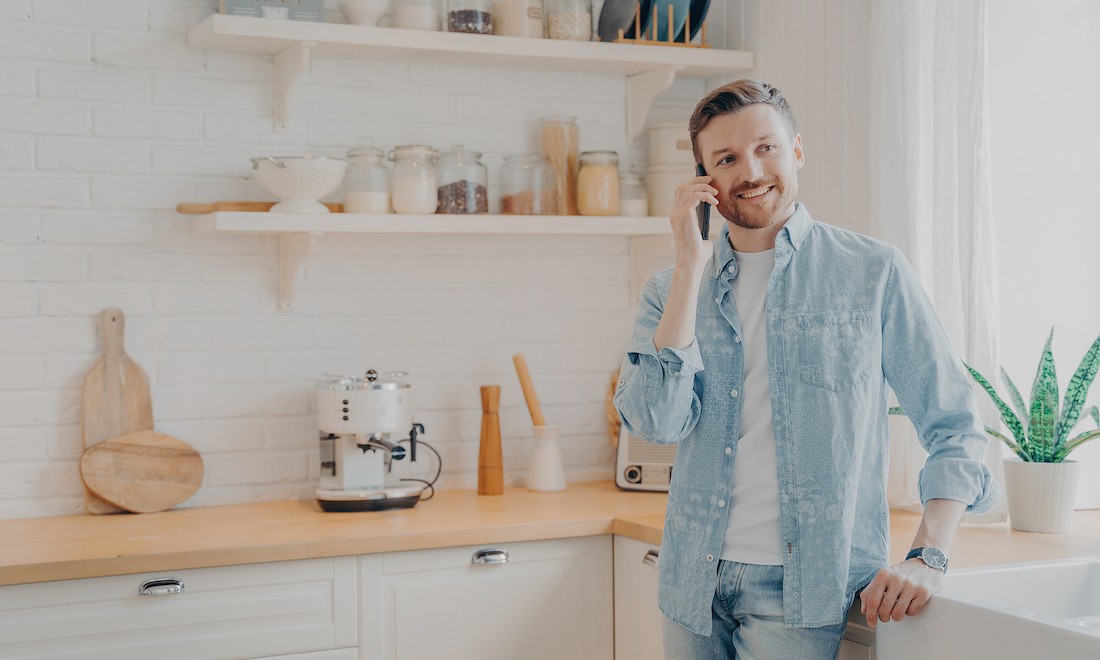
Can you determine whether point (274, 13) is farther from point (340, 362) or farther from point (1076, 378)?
point (1076, 378)

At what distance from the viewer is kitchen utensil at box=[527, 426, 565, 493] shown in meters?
3.14

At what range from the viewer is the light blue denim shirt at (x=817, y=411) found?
1.72 metres

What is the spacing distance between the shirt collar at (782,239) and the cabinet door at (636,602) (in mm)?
859

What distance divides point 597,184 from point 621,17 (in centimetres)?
46

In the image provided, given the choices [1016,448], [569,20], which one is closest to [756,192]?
[1016,448]

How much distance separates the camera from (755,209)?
181cm

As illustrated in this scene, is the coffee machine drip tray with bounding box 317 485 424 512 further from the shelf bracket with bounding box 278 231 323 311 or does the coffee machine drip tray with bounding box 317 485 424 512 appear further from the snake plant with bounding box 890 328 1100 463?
the snake plant with bounding box 890 328 1100 463

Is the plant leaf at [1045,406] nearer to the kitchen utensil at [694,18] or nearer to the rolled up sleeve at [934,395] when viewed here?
the rolled up sleeve at [934,395]

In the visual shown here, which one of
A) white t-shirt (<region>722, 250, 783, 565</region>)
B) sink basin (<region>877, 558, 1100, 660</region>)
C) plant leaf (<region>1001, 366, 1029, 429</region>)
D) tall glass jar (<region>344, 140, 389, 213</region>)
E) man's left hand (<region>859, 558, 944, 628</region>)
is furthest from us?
tall glass jar (<region>344, 140, 389, 213</region>)

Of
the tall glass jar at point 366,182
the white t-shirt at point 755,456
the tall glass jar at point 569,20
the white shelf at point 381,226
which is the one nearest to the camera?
the white t-shirt at point 755,456

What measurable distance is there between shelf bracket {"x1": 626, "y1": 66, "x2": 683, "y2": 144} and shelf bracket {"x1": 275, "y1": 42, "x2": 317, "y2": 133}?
3.14 feet

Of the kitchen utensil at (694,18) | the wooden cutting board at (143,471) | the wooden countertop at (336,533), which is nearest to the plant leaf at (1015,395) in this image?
the wooden countertop at (336,533)

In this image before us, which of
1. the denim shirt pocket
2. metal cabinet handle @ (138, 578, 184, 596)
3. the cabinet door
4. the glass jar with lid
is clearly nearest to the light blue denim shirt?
the denim shirt pocket

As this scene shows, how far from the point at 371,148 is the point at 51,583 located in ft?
4.12
